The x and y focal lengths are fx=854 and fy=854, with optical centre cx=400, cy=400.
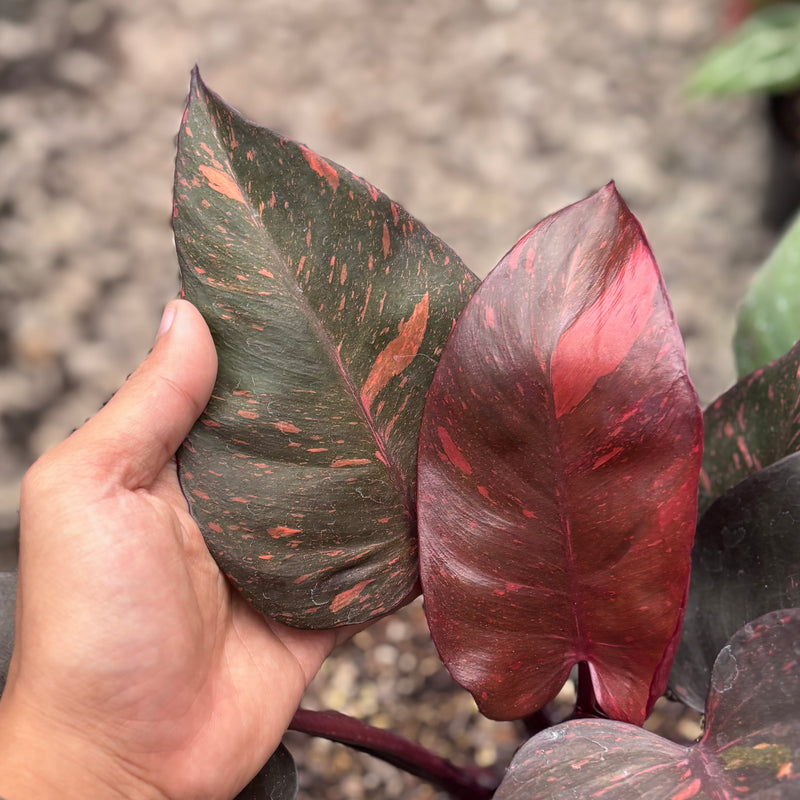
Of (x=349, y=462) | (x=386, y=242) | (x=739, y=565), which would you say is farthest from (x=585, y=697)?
(x=386, y=242)

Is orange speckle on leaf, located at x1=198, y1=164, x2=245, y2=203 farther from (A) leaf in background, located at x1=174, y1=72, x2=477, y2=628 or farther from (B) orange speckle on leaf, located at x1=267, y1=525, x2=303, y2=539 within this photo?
(B) orange speckle on leaf, located at x1=267, y1=525, x2=303, y2=539

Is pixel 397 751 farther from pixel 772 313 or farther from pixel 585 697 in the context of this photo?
pixel 772 313

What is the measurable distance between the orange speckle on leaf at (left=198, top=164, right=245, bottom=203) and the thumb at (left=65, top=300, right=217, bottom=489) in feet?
0.25

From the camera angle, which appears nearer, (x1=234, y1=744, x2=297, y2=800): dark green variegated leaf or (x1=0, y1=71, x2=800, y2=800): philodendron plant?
(x1=0, y1=71, x2=800, y2=800): philodendron plant

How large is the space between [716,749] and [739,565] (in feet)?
0.52

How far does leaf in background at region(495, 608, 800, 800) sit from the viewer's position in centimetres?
48

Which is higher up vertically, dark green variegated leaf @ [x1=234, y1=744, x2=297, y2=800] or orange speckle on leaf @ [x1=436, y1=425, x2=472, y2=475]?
orange speckle on leaf @ [x1=436, y1=425, x2=472, y2=475]

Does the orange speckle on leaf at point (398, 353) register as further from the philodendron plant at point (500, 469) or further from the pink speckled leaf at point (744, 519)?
the pink speckled leaf at point (744, 519)

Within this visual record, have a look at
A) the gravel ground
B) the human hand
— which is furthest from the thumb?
the gravel ground

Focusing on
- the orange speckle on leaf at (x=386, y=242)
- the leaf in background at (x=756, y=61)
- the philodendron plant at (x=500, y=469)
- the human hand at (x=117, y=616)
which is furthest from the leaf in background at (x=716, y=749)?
the leaf in background at (x=756, y=61)

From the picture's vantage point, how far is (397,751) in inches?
28.4

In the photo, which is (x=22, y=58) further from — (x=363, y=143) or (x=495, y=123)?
(x=495, y=123)

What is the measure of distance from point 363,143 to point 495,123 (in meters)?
0.26

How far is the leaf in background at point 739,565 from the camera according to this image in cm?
59
